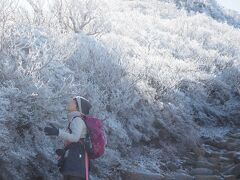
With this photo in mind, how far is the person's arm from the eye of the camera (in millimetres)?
5324

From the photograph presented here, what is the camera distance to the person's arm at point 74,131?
5.32 metres

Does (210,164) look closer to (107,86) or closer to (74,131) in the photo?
(107,86)

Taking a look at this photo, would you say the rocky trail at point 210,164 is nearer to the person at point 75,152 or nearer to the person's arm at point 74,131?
the person at point 75,152

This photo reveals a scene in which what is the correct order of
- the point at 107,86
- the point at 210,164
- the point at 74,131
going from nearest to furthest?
the point at 74,131 → the point at 107,86 → the point at 210,164

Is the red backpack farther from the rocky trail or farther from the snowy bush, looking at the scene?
the rocky trail

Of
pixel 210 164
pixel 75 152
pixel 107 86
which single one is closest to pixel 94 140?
pixel 75 152

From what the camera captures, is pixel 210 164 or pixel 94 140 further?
pixel 210 164

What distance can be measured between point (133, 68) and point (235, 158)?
3264 millimetres

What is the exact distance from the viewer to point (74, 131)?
5387 millimetres

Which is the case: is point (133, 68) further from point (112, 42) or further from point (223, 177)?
point (223, 177)

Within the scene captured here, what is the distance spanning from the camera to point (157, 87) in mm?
11461

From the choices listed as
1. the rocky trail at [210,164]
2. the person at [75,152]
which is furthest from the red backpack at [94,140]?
the rocky trail at [210,164]

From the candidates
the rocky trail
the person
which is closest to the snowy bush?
the rocky trail

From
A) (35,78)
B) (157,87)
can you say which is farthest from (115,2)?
(35,78)
